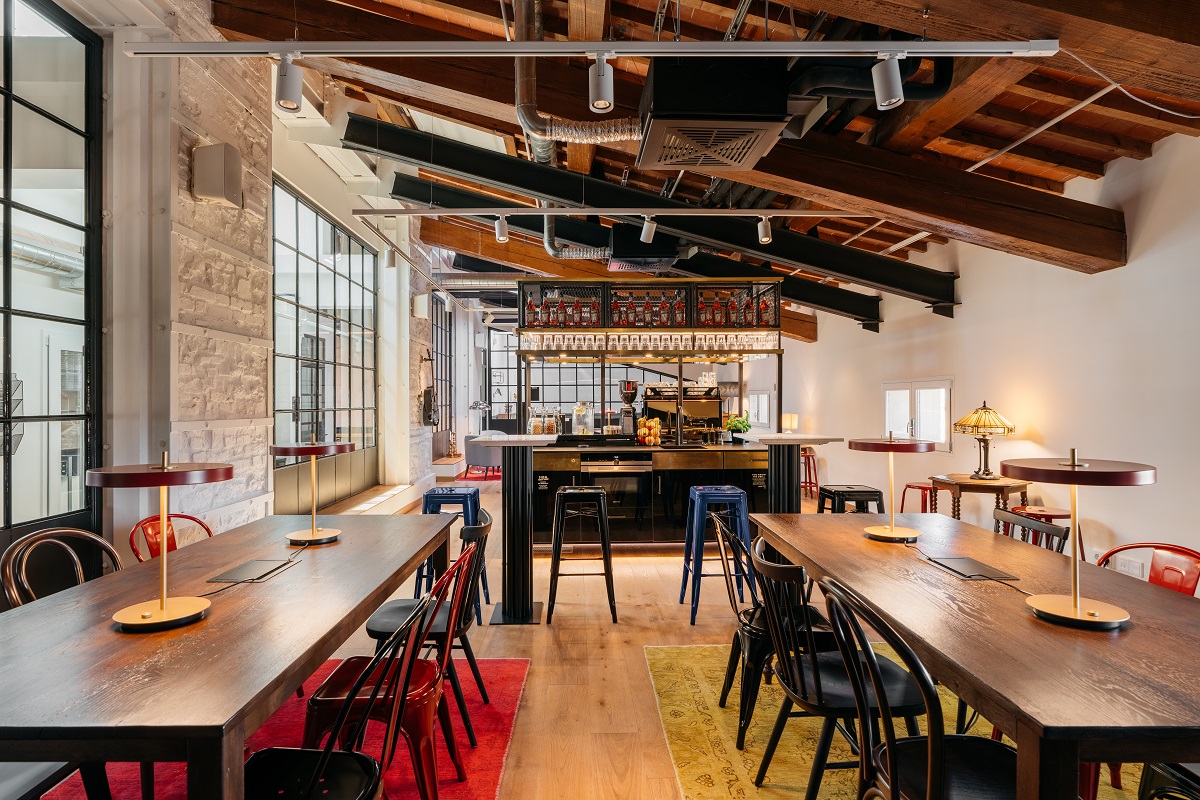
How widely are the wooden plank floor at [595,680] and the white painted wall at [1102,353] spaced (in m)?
2.91

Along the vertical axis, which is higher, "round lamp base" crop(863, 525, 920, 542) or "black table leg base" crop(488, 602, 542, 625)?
"round lamp base" crop(863, 525, 920, 542)

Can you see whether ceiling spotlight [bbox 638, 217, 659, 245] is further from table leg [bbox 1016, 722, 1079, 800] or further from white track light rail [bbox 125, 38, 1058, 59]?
table leg [bbox 1016, 722, 1079, 800]

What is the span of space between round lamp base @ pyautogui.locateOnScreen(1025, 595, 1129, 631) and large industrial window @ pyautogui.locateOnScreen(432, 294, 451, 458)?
1083 cm

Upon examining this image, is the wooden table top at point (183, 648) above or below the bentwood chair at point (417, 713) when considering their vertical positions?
above

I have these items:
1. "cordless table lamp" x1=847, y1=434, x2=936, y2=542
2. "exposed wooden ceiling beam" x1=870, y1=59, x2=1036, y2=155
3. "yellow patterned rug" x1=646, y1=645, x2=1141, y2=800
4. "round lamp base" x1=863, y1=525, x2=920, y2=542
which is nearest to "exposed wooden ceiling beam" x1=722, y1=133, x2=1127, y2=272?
"exposed wooden ceiling beam" x1=870, y1=59, x2=1036, y2=155

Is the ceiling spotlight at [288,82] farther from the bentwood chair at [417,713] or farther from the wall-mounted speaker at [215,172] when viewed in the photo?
the bentwood chair at [417,713]

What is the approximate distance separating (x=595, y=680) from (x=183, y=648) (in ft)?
7.29

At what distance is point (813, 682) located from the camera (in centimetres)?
213

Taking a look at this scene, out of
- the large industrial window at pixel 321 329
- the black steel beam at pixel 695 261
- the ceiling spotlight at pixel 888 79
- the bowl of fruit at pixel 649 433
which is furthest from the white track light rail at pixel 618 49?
the black steel beam at pixel 695 261

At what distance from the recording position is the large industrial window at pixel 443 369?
12.4 metres

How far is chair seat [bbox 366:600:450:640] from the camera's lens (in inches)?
105

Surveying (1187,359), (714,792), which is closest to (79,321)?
(714,792)

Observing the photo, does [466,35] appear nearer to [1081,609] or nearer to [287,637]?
[287,637]

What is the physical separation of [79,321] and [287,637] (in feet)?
8.31
